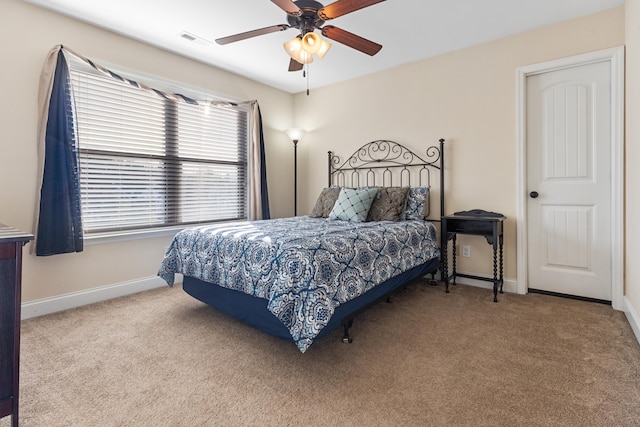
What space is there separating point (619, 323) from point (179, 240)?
3.35 metres

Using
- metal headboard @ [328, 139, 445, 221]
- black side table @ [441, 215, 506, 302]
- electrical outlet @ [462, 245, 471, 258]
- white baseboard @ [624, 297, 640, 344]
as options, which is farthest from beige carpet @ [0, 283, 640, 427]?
metal headboard @ [328, 139, 445, 221]

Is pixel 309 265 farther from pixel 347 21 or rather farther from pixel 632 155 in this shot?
pixel 632 155

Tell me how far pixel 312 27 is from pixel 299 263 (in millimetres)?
1532

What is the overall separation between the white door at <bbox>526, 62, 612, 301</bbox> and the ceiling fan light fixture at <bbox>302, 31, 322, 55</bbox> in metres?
2.13

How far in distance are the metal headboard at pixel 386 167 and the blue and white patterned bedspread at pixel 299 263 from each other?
3.10 feet

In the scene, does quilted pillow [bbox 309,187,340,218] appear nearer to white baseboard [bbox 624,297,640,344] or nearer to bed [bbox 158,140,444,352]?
bed [bbox 158,140,444,352]

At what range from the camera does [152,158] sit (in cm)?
325

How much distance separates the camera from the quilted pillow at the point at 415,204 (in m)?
3.23

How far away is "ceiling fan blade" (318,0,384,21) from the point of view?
1.82m

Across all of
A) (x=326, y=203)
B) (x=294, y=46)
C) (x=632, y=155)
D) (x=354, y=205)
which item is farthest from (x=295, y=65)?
(x=632, y=155)

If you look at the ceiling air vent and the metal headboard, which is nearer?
the ceiling air vent

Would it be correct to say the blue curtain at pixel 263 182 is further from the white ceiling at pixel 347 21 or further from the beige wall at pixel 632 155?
the beige wall at pixel 632 155

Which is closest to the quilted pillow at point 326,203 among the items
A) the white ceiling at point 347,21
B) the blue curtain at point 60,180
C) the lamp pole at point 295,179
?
the lamp pole at point 295,179

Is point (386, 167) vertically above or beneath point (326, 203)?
above
